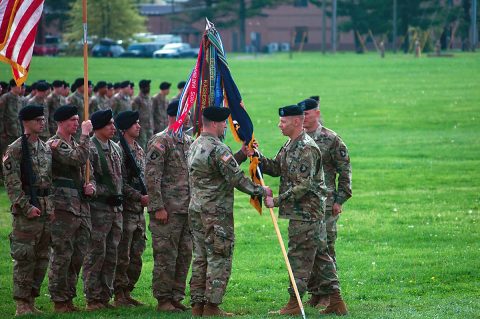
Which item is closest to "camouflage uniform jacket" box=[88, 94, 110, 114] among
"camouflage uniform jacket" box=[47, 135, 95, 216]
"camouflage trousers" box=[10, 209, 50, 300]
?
"camouflage uniform jacket" box=[47, 135, 95, 216]

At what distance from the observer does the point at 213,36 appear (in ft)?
39.9

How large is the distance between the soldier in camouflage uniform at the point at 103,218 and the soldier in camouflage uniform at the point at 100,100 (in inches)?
535

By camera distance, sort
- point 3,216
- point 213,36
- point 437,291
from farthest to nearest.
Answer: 1. point 3,216
2. point 437,291
3. point 213,36

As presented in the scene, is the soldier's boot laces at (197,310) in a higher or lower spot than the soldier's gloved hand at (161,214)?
lower

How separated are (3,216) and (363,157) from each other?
11399mm

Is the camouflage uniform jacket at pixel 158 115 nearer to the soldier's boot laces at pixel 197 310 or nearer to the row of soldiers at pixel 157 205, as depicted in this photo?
the row of soldiers at pixel 157 205

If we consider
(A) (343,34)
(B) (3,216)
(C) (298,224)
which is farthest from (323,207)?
(A) (343,34)

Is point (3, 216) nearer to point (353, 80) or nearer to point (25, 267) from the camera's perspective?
point (25, 267)

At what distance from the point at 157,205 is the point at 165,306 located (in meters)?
1.13

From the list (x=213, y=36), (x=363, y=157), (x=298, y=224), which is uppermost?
(x=213, y=36)

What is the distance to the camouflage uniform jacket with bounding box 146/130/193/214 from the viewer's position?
11992 mm

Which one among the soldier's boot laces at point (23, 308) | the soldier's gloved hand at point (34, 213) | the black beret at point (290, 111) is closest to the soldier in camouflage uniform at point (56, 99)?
the soldier's boot laces at point (23, 308)

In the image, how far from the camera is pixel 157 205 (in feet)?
39.1

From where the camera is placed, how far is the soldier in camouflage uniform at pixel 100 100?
25.8 meters
